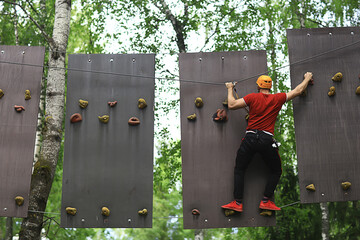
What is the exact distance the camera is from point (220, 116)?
5.47m

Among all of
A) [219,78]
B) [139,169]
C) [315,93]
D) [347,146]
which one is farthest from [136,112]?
[347,146]

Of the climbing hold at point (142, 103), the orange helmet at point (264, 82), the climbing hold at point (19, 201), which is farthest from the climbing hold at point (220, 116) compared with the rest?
the climbing hold at point (19, 201)

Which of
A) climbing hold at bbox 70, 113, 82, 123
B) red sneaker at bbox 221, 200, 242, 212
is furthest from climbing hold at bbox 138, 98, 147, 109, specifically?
red sneaker at bbox 221, 200, 242, 212

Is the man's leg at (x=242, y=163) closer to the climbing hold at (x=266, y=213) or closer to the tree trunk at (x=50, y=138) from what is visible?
the climbing hold at (x=266, y=213)

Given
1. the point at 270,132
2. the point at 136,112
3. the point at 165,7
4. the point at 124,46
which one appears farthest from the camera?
the point at 124,46

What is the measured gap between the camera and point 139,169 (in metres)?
5.48

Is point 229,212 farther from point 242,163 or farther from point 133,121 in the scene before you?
point 133,121

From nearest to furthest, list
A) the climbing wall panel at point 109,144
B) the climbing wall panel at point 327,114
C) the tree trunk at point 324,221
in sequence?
the climbing wall panel at point 327,114
the climbing wall panel at point 109,144
the tree trunk at point 324,221

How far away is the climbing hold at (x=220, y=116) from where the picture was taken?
5470 millimetres

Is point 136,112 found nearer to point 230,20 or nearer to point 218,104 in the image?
point 218,104

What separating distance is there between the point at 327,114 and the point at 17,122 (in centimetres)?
377

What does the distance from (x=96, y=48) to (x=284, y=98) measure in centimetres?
928

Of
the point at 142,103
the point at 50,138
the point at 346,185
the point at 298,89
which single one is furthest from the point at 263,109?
the point at 50,138

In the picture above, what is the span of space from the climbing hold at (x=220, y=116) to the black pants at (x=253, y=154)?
364mm
